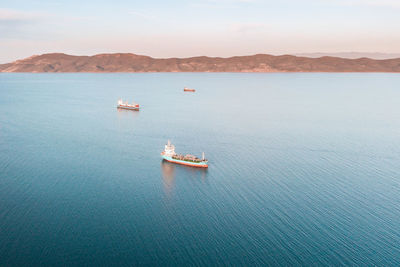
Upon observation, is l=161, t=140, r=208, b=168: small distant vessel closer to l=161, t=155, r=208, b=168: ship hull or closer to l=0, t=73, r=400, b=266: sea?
l=161, t=155, r=208, b=168: ship hull

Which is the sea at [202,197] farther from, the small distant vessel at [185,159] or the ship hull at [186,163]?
the small distant vessel at [185,159]

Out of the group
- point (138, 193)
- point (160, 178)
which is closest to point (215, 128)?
point (160, 178)

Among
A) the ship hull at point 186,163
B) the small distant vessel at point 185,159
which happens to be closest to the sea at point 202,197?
the ship hull at point 186,163

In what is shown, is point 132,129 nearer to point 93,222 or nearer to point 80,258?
point 93,222

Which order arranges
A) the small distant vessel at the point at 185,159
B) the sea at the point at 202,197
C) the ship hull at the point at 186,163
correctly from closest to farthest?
the sea at the point at 202,197
the ship hull at the point at 186,163
the small distant vessel at the point at 185,159

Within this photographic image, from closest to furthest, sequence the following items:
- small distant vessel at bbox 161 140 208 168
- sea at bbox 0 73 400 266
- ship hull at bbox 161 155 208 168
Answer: sea at bbox 0 73 400 266 < ship hull at bbox 161 155 208 168 < small distant vessel at bbox 161 140 208 168

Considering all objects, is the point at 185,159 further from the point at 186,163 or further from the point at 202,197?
the point at 202,197

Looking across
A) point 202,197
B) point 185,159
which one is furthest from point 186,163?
point 202,197

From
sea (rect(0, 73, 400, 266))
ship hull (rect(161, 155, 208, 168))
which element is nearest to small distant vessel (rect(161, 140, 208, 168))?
ship hull (rect(161, 155, 208, 168))
